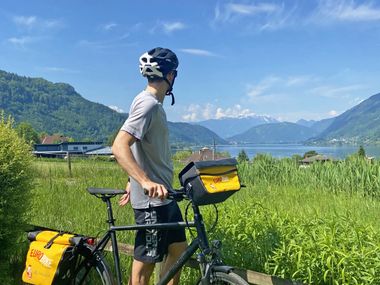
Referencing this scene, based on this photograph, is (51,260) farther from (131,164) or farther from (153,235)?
(131,164)

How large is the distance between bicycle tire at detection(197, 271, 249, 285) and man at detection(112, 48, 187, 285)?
468mm

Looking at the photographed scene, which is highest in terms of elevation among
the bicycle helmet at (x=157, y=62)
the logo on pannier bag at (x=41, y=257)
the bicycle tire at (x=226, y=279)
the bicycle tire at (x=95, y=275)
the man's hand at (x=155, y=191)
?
the bicycle helmet at (x=157, y=62)

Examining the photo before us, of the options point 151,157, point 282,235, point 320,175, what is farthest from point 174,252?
point 320,175

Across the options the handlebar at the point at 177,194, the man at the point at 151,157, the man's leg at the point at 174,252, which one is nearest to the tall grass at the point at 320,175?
the man's leg at the point at 174,252

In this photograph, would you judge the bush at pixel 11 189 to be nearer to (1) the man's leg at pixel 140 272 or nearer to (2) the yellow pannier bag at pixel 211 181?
(1) the man's leg at pixel 140 272

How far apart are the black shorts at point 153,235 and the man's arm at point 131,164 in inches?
14.0

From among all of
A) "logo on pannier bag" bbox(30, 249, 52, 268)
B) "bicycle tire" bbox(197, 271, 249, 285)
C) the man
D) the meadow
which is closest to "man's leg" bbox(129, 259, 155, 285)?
the man

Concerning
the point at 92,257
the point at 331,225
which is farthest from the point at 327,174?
the point at 92,257

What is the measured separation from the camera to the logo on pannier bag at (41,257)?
10.3 feet

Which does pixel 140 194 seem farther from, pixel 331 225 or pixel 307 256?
pixel 331 225

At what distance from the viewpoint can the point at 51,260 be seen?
3137 millimetres

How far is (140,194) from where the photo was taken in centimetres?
271

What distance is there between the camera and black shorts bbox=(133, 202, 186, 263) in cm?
268

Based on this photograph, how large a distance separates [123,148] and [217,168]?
57cm
